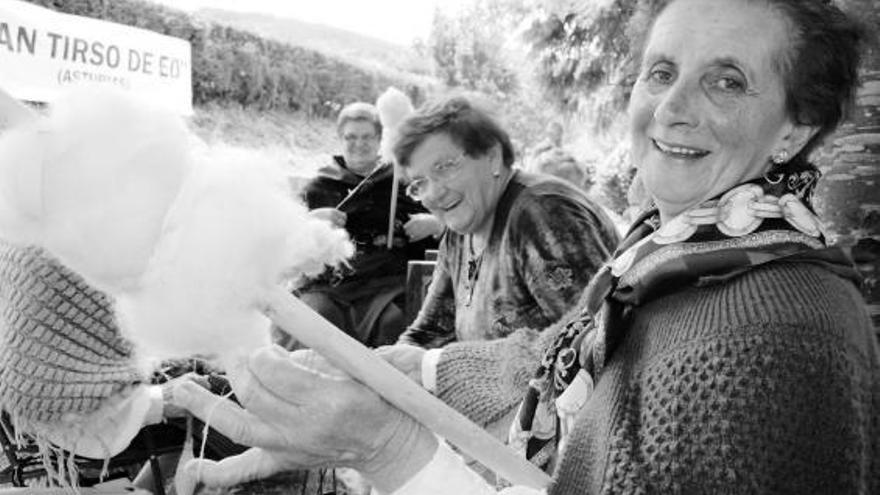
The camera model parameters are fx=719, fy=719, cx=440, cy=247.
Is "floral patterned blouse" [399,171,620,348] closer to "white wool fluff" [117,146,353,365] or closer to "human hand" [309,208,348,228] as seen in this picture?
"white wool fluff" [117,146,353,365]

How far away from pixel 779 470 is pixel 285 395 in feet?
2.39

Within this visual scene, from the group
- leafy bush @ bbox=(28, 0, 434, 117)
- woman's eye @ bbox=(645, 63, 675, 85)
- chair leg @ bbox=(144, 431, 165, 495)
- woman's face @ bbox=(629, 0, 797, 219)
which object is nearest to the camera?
woman's face @ bbox=(629, 0, 797, 219)

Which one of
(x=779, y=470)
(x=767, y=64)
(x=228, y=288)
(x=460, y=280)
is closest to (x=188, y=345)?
(x=228, y=288)

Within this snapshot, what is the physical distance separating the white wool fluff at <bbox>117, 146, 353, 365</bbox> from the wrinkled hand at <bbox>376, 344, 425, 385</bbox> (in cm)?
116

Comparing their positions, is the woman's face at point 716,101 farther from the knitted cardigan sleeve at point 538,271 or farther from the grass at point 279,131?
the grass at point 279,131

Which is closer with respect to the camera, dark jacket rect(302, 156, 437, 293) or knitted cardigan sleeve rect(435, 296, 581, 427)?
knitted cardigan sleeve rect(435, 296, 581, 427)

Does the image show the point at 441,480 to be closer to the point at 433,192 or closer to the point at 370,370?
the point at 370,370

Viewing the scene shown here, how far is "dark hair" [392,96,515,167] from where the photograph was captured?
3070 mm

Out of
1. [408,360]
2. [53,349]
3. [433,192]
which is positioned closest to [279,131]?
[433,192]

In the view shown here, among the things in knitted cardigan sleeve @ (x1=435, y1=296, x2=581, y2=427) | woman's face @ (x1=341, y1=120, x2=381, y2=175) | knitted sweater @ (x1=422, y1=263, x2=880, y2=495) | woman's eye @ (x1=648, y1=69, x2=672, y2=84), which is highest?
woman's eye @ (x1=648, y1=69, x2=672, y2=84)

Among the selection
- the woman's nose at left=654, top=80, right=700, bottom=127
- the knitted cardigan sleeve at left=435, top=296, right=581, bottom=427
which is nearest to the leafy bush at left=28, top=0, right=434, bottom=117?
the knitted cardigan sleeve at left=435, top=296, right=581, bottom=427

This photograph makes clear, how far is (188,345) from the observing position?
1080 mm

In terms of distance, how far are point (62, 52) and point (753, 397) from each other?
21.1 ft

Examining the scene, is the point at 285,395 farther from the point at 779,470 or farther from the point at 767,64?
the point at 767,64
